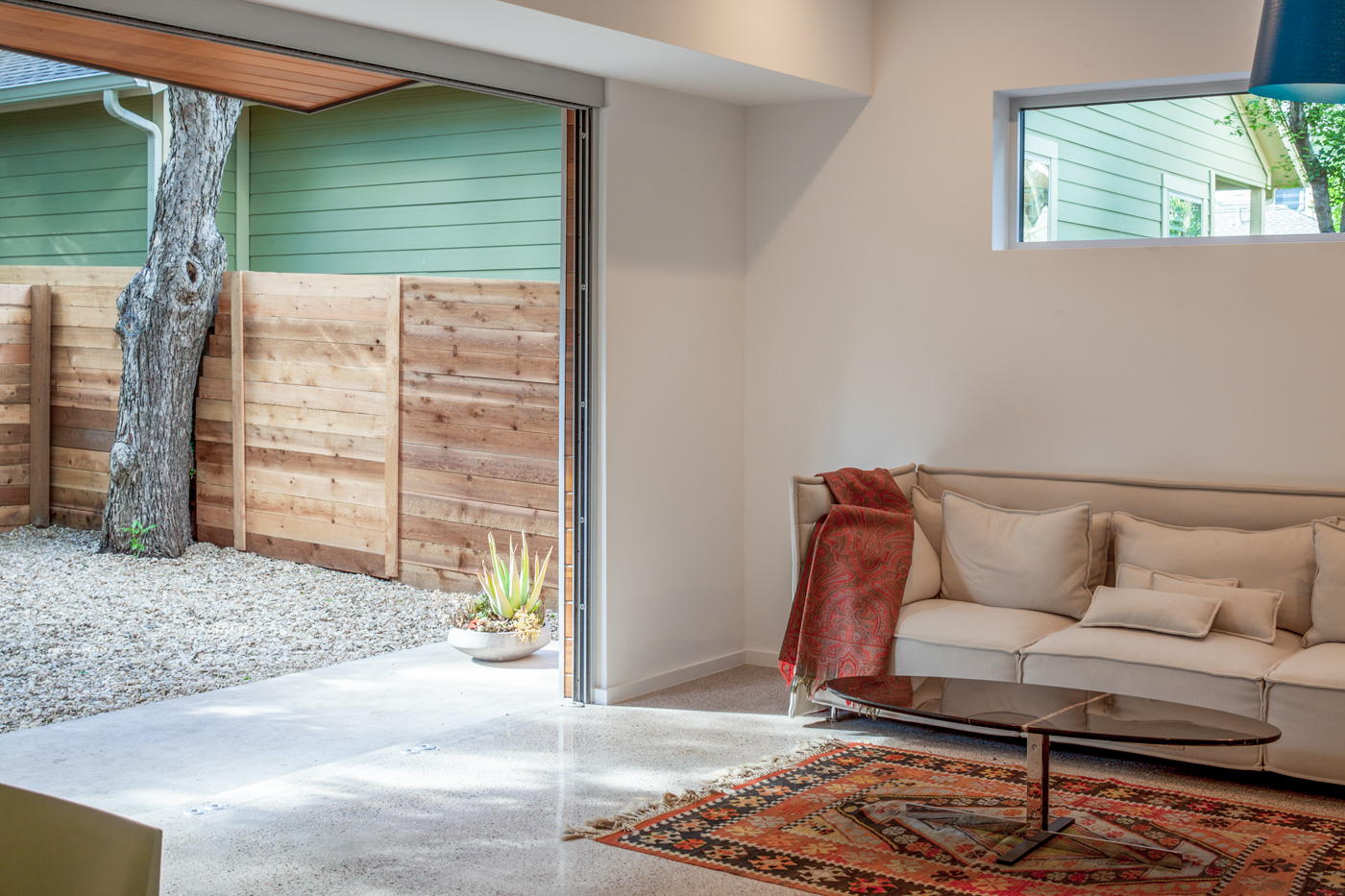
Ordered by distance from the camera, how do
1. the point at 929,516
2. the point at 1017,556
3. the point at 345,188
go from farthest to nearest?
the point at 345,188, the point at 929,516, the point at 1017,556

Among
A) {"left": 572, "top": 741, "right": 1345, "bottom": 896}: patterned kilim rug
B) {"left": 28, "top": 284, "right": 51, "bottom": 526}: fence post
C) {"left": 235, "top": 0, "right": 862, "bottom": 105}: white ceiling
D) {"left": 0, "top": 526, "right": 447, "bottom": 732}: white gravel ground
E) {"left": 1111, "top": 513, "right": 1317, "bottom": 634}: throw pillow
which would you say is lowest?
{"left": 572, "top": 741, "right": 1345, "bottom": 896}: patterned kilim rug

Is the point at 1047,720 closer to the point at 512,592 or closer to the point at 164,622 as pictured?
the point at 512,592

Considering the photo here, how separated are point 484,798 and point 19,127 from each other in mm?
7164

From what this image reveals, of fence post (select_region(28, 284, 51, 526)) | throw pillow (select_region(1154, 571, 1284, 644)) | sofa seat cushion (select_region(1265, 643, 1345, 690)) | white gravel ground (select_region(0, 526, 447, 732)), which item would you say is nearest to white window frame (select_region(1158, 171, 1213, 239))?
throw pillow (select_region(1154, 571, 1284, 644))

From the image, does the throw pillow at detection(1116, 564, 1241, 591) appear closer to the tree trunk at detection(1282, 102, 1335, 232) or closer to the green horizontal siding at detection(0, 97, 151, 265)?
the tree trunk at detection(1282, 102, 1335, 232)

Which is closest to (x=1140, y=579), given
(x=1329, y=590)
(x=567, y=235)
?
(x=1329, y=590)

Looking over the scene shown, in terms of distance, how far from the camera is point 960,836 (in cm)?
330

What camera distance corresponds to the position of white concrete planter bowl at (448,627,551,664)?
5430 mm

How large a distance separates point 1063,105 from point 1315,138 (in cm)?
91

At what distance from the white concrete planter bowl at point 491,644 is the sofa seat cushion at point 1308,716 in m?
2.99

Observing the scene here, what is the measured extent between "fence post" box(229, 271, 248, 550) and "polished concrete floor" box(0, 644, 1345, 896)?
2248mm

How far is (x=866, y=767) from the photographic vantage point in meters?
3.95

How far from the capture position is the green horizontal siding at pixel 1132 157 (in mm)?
4695

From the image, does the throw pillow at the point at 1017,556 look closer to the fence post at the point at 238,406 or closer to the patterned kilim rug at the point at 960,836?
the patterned kilim rug at the point at 960,836
